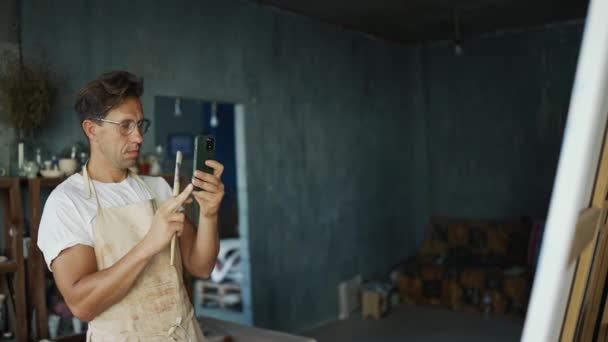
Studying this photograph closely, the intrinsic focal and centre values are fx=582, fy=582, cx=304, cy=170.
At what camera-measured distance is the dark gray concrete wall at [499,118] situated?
21.8 feet

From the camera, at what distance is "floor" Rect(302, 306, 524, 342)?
17.8 ft

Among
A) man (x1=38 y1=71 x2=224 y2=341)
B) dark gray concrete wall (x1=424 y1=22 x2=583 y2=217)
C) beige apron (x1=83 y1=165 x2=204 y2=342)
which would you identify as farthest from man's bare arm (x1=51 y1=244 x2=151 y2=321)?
dark gray concrete wall (x1=424 y1=22 x2=583 y2=217)

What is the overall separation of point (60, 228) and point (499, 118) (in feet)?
20.6

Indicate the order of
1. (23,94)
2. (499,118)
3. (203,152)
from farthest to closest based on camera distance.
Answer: (499,118)
(23,94)
(203,152)

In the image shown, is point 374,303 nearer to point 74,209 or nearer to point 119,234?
point 119,234

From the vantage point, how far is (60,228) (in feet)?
5.57

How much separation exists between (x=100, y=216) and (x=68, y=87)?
2.22 m

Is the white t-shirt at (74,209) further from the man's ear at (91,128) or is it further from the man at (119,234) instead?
the man's ear at (91,128)

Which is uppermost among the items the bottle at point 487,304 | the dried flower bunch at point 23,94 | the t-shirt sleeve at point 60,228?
the dried flower bunch at point 23,94

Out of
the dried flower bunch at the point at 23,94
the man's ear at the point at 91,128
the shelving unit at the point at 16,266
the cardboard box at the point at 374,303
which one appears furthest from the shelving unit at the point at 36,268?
the cardboard box at the point at 374,303

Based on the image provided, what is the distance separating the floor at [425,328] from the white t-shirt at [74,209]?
3.90 metres

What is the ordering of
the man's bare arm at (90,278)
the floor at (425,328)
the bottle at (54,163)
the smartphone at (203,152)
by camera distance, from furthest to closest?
the floor at (425,328) → the bottle at (54,163) → the smartphone at (203,152) → the man's bare arm at (90,278)

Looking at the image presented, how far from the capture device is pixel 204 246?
1941 millimetres

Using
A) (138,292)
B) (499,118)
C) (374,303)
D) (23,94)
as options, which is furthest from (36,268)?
(499,118)
